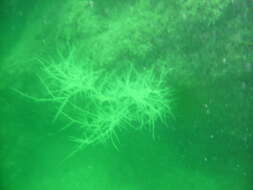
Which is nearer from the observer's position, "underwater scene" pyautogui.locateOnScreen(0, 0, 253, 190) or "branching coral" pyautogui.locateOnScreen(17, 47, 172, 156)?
"underwater scene" pyautogui.locateOnScreen(0, 0, 253, 190)

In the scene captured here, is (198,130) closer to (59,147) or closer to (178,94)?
(178,94)

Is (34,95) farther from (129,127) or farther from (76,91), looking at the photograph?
(129,127)

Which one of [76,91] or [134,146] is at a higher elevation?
[76,91]

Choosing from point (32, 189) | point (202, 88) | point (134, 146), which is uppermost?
point (202, 88)

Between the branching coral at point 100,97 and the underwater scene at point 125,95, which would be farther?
the branching coral at point 100,97

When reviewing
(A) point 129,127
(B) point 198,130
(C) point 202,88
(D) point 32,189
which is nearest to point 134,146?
(A) point 129,127

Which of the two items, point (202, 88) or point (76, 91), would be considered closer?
point (202, 88)
